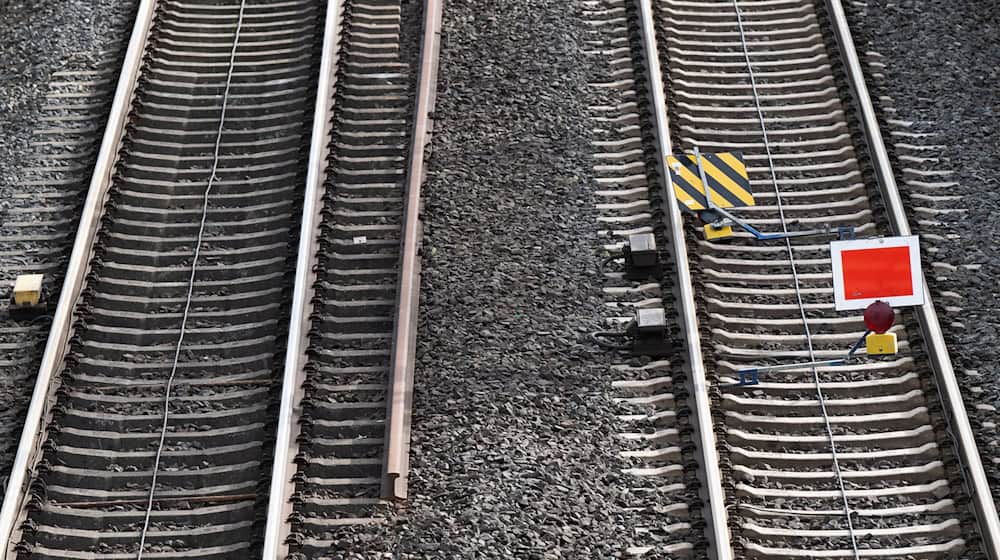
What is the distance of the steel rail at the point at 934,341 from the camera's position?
8.99 meters

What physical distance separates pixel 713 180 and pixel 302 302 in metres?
3.60

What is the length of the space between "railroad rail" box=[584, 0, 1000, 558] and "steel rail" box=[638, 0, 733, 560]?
0.02m

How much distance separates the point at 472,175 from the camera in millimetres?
11914

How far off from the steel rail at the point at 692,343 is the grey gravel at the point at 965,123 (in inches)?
75.5

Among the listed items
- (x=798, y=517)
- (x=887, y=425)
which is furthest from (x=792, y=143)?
(x=798, y=517)

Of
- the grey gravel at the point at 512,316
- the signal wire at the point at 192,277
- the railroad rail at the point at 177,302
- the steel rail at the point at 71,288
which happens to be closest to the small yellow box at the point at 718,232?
the grey gravel at the point at 512,316

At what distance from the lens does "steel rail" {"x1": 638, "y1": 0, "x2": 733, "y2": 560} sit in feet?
29.6

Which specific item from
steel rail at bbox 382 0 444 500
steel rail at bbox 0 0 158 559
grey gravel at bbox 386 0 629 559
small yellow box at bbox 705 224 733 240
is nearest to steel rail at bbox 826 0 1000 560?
small yellow box at bbox 705 224 733 240

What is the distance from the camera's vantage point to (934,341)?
1009 centimetres

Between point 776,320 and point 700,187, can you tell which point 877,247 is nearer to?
point 776,320

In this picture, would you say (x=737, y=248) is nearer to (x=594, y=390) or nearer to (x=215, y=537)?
(x=594, y=390)

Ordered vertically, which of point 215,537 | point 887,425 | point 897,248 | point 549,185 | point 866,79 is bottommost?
point 215,537

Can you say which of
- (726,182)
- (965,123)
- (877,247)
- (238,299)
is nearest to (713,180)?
(726,182)

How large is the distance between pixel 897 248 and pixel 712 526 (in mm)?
2417
